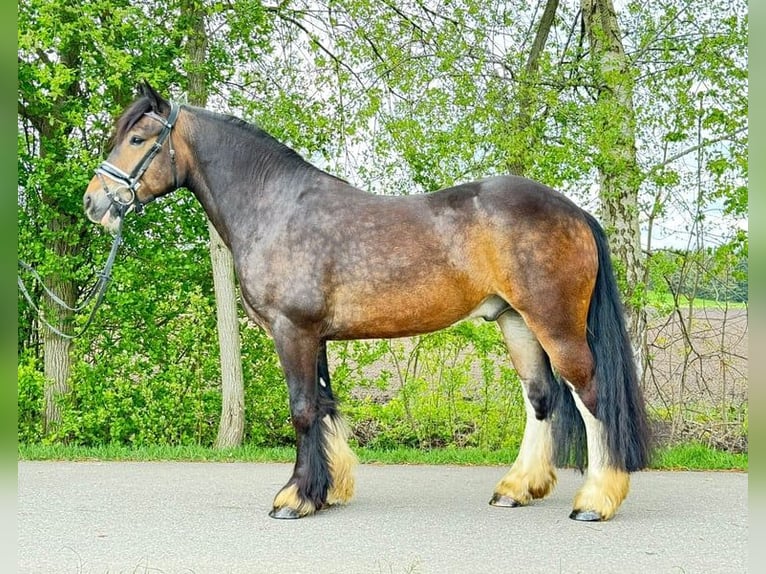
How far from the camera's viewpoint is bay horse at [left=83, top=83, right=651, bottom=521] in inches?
186

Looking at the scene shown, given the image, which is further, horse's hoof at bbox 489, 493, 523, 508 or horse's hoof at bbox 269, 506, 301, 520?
horse's hoof at bbox 489, 493, 523, 508

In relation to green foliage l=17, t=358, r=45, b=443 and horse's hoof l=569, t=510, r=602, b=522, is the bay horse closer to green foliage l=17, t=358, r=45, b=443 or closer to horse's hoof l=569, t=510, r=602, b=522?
horse's hoof l=569, t=510, r=602, b=522

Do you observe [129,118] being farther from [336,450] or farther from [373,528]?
[373,528]

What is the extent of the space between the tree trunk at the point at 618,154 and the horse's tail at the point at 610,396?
2087mm

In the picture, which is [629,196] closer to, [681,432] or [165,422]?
[681,432]

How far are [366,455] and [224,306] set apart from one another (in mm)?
1972

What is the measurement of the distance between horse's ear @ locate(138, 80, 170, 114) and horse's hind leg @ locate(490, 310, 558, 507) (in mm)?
2602

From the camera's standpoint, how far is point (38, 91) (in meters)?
7.05

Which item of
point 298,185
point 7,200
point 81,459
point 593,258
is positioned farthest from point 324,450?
point 7,200

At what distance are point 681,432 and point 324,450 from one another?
169 inches

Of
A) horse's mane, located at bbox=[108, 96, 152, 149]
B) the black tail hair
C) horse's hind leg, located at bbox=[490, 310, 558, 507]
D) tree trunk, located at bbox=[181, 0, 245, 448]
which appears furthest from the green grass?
horse's mane, located at bbox=[108, 96, 152, 149]

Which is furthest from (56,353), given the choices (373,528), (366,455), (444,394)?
(373,528)

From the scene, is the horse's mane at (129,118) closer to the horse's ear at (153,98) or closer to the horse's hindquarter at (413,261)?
the horse's ear at (153,98)

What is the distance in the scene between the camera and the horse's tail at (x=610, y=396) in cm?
471
